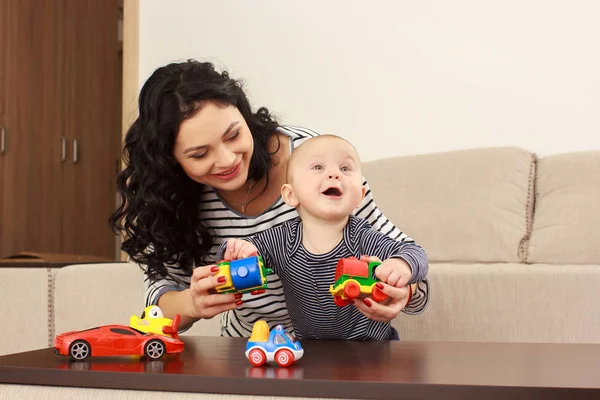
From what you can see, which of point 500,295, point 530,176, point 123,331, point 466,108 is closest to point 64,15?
point 466,108

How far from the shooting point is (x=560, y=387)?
0.72 m

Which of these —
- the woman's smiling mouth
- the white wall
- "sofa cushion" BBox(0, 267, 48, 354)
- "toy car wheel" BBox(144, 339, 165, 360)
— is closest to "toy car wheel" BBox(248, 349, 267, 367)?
"toy car wheel" BBox(144, 339, 165, 360)

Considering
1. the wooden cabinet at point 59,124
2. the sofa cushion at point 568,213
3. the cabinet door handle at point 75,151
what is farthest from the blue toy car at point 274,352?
the cabinet door handle at point 75,151

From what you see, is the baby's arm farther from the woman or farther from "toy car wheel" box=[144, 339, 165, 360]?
"toy car wheel" box=[144, 339, 165, 360]

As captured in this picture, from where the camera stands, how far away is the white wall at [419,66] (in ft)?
7.88

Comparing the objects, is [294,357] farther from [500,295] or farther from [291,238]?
[500,295]

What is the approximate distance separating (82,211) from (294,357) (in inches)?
145

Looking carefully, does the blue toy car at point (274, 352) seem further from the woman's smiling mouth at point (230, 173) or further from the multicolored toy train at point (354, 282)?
the woman's smiling mouth at point (230, 173)

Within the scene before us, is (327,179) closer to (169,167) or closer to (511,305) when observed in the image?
(169,167)

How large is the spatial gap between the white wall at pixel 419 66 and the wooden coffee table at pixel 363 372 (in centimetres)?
154

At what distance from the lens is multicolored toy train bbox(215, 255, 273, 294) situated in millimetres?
1047

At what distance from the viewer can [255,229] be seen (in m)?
1.47

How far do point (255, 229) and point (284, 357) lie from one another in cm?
60

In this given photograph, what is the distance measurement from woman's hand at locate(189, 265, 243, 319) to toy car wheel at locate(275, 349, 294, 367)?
21cm
